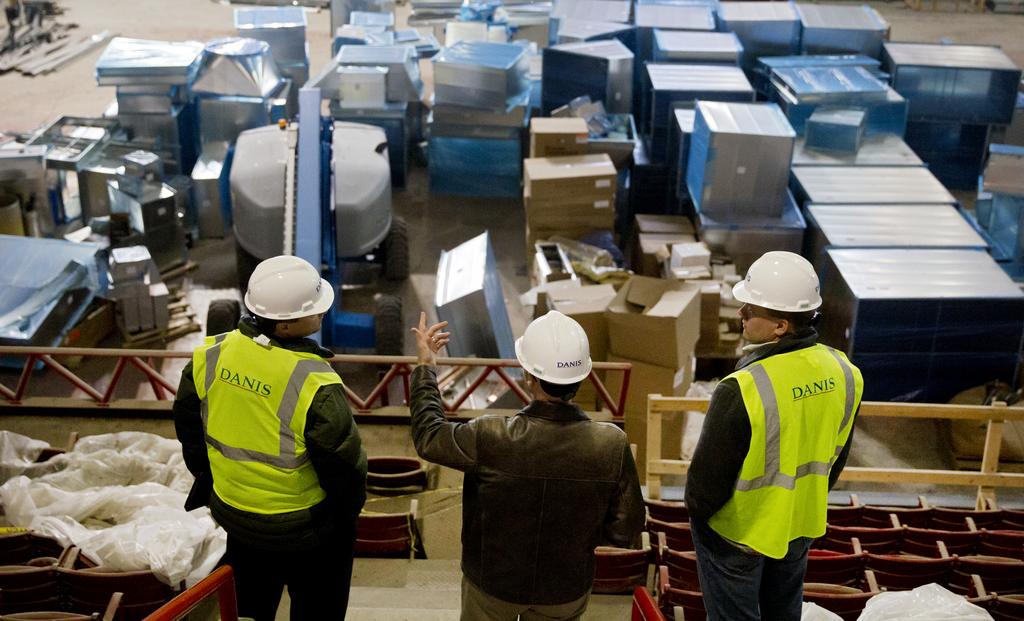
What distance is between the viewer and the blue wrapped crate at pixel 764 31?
12.7m

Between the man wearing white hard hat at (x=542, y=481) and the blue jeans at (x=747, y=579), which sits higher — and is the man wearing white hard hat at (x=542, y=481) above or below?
above

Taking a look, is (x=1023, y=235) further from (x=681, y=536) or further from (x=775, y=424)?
(x=775, y=424)

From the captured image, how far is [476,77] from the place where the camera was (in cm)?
1178

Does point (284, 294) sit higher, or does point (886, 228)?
point (284, 294)

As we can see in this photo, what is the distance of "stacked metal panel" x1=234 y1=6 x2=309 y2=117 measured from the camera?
13.3 metres

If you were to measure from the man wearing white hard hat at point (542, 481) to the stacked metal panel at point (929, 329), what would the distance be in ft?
16.9

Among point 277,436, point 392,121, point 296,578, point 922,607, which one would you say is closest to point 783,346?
point 922,607

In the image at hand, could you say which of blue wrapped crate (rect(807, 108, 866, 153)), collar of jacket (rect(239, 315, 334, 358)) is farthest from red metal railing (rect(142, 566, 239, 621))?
blue wrapped crate (rect(807, 108, 866, 153))

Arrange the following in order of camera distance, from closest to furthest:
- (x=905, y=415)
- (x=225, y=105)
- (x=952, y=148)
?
(x=905, y=415) → (x=225, y=105) → (x=952, y=148)

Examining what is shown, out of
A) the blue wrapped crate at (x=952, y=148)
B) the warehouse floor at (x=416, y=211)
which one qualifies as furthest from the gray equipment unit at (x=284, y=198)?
the blue wrapped crate at (x=952, y=148)

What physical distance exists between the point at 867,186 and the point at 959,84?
2942 mm

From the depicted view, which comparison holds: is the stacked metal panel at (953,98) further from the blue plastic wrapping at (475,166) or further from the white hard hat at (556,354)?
the white hard hat at (556,354)

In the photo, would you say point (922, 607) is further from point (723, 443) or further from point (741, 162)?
point (741, 162)

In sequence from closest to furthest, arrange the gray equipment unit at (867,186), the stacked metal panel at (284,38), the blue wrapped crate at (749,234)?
1. the blue wrapped crate at (749,234)
2. the gray equipment unit at (867,186)
3. the stacked metal panel at (284,38)
